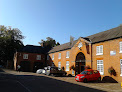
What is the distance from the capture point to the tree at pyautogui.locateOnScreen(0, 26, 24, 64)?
47875 millimetres

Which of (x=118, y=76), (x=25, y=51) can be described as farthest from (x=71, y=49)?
(x=25, y=51)

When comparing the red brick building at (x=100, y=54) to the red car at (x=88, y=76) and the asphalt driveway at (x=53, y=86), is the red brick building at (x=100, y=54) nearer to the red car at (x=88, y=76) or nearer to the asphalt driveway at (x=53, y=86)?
the red car at (x=88, y=76)

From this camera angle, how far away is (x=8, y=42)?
1911 inches

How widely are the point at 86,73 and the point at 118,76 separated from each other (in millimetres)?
4221

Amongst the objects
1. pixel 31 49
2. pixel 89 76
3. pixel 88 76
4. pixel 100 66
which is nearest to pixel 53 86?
pixel 88 76

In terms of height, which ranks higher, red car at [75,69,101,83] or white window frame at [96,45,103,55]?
white window frame at [96,45,103,55]

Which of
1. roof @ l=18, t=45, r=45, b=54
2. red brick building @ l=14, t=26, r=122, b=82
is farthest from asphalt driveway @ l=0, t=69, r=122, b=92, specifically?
roof @ l=18, t=45, r=45, b=54

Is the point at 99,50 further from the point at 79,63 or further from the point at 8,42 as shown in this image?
the point at 8,42

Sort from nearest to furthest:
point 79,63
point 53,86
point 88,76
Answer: point 53,86 → point 88,76 → point 79,63

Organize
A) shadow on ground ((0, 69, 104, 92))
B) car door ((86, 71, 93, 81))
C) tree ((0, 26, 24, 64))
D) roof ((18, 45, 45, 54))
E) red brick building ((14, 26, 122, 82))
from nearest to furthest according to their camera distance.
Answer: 1. shadow on ground ((0, 69, 104, 92))
2. car door ((86, 71, 93, 81))
3. red brick building ((14, 26, 122, 82))
4. roof ((18, 45, 45, 54))
5. tree ((0, 26, 24, 64))

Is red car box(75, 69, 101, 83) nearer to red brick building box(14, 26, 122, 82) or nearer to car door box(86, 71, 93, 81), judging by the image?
car door box(86, 71, 93, 81)

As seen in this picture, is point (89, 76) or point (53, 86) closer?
point (53, 86)

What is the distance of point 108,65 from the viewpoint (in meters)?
18.6

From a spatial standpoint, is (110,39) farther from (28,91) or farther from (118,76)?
(28,91)
